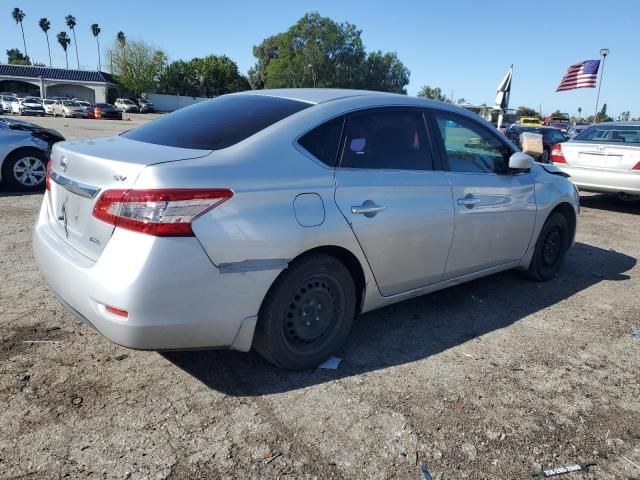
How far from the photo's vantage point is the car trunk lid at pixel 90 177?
8.27 feet

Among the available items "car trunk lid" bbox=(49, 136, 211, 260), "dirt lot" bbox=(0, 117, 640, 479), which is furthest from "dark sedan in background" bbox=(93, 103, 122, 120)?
"car trunk lid" bbox=(49, 136, 211, 260)

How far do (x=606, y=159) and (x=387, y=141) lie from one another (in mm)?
6626

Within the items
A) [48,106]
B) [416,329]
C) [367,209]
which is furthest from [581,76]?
[48,106]

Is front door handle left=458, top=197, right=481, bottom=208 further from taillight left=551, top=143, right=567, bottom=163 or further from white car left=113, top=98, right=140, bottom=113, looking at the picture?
white car left=113, top=98, right=140, bottom=113

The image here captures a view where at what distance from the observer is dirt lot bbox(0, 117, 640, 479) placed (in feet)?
7.66

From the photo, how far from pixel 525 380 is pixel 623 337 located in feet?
4.15

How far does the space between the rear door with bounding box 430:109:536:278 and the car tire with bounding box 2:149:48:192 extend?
23.4 feet

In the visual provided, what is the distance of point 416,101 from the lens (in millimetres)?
3727

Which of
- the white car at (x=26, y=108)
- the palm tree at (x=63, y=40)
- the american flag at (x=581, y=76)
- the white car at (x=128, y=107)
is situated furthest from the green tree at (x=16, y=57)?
the american flag at (x=581, y=76)

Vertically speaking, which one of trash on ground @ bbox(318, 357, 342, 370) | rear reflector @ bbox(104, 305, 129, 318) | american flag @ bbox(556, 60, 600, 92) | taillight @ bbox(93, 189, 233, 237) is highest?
american flag @ bbox(556, 60, 600, 92)

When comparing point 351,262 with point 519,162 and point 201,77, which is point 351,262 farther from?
point 201,77

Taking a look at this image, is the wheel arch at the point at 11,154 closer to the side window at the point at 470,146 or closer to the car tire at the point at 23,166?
the car tire at the point at 23,166

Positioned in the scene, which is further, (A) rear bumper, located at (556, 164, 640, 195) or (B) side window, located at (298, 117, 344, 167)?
(A) rear bumper, located at (556, 164, 640, 195)

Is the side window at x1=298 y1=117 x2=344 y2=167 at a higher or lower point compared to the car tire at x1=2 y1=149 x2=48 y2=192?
higher
